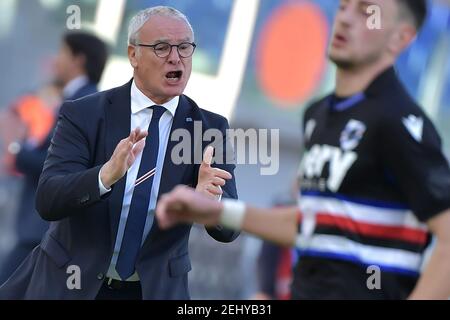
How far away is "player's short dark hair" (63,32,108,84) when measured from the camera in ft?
25.0

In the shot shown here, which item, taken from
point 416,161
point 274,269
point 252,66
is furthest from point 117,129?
point 252,66

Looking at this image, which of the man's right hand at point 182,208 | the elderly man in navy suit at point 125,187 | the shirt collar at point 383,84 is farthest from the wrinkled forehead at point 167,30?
the man's right hand at point 182,208

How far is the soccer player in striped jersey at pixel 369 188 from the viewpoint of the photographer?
3.88m

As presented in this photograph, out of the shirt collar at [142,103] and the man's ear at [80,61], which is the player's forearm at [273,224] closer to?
the shirt collar at [142,103]

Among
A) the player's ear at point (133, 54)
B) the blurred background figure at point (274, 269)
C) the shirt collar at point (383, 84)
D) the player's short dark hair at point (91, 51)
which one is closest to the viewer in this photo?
the shirt collar at point (383, 84)

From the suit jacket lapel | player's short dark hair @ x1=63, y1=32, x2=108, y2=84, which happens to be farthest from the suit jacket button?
player's short dark hair @ x1=63, y1=32, x2=108, y2=84

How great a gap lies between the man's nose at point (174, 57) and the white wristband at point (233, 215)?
104cm

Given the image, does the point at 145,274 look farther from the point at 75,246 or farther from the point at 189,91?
the point at 189,91

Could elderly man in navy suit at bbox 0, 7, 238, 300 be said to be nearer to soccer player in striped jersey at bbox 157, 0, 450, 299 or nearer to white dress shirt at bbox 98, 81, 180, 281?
white dress shirt at bbox 98, 81, 180, 281

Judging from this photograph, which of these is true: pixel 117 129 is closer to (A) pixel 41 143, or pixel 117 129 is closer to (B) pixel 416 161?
(B) pixel 416 161
